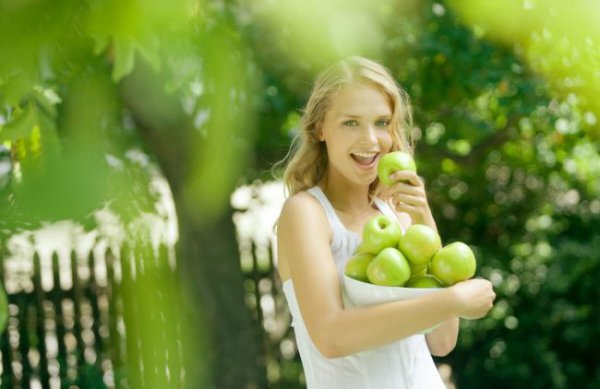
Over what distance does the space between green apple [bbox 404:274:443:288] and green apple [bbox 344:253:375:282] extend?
8cm

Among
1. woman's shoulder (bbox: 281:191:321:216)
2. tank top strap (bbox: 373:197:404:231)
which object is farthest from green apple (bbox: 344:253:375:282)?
tank top strap (bbox: 373:197:404:231)

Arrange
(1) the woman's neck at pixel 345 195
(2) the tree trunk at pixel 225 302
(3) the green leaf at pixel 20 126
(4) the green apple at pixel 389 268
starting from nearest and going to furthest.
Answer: (3) the green leaf at pixel 20 126, (4) the green apple at pixel 389 268, (1) the woman's neck at pixel 345 195, (2) the tree trunk at pixel 225 302

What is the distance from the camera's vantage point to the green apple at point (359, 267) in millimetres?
1702

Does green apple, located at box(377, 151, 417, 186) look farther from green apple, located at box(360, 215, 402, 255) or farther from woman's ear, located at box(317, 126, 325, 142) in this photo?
woman's ear, located at box(317, 126, 325, 142)

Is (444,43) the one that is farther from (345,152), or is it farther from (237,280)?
(345,152)

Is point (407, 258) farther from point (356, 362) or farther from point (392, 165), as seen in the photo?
point (356, 362)

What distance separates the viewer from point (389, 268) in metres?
1.60

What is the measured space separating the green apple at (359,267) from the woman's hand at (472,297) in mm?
155

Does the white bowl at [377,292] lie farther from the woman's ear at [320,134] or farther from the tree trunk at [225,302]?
the tree trunk at [225,302]

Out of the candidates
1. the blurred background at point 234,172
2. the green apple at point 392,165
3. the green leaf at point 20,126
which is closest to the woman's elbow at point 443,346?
the green apple at point 392,165

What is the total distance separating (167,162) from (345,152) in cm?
275

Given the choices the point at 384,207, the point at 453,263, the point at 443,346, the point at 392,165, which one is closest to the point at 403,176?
the point at 392,165

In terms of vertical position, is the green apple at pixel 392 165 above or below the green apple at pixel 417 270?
above

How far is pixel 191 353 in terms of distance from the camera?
21.4 inches
